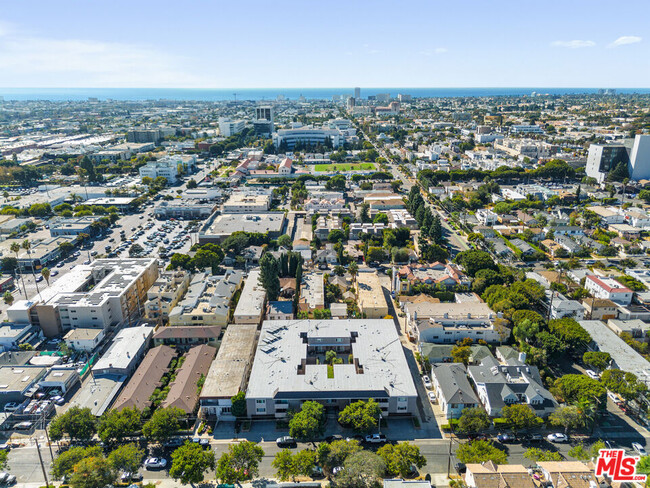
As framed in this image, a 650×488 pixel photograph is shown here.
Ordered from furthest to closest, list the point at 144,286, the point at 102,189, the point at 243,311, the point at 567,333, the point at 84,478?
the point at 102,189 → the point at 144,286 → the point at 243,311 → the point at 567,333 → the point at 84,478

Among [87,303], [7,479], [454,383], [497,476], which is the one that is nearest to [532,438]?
[454,383]

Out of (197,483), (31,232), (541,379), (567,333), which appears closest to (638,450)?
(541,379)

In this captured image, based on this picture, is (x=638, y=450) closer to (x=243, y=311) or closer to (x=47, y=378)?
(x=243, y=311)

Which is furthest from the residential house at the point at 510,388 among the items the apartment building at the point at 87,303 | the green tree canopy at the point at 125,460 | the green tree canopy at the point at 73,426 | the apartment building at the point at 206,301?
the apartment building at the point at 87,303

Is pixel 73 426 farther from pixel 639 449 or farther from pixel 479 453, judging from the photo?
pixel 639 449

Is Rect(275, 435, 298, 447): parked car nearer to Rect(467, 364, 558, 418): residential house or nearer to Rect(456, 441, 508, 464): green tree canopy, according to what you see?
Rect(456, 441, 508, 464): green tree canopy

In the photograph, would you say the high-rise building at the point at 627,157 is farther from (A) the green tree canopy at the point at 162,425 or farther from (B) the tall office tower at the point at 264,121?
(B) the tall office tower at the point at 264,121

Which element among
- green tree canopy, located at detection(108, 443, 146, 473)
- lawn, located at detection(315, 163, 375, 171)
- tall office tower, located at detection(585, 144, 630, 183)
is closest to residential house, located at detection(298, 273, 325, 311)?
green tree canopy, located at detection(108, 443, 146, 473)
